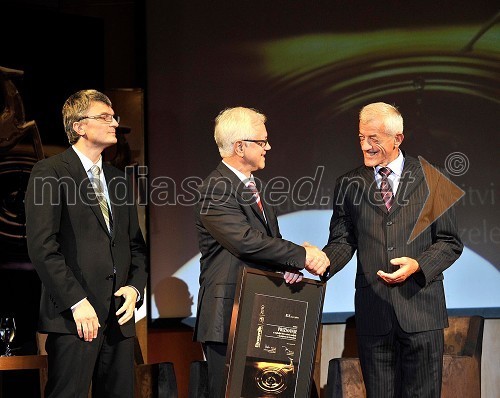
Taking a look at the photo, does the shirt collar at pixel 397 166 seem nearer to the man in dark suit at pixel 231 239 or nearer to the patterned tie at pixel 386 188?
the patterned tie at pixel 386 188

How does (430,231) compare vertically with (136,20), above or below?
below

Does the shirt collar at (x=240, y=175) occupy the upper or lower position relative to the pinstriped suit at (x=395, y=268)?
upper

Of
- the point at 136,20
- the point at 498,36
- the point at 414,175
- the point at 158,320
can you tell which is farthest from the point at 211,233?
the point at 498,36

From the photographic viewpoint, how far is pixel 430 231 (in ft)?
11.3

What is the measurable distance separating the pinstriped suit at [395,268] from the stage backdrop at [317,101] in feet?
5.22

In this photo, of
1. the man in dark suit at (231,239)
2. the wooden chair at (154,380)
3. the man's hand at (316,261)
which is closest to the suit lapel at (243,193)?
the man in dark suit at (231,239)

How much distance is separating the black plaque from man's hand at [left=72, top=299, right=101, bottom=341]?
1.71 feet

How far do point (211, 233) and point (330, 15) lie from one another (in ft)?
8.03

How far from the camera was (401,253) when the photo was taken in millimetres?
3387

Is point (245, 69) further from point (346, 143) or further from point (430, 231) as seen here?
point (430, 231)

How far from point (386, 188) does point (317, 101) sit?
177cm

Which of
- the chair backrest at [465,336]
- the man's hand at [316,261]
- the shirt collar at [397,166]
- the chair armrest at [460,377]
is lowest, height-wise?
the chair armrest at [460,377]

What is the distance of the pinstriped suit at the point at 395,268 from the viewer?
10.9ft

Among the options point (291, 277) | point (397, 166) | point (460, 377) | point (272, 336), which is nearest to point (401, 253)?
point (397, 166)
